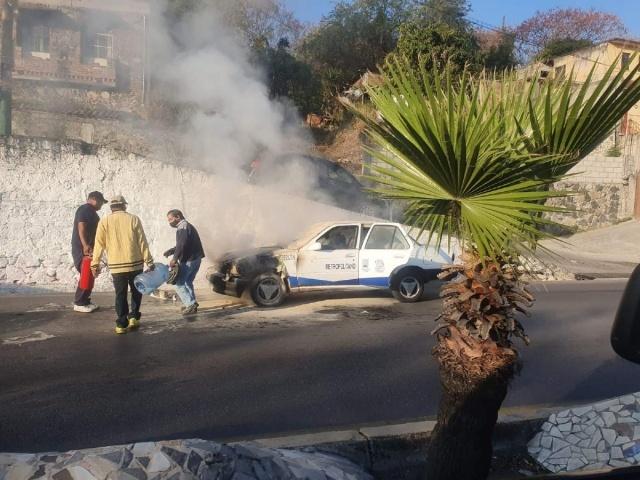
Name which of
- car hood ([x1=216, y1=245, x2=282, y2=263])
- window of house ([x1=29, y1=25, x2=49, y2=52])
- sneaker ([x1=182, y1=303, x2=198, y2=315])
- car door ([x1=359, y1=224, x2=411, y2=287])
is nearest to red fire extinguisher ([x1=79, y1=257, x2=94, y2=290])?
sneaker ([x1=182, y1=303, x2=198, y2=315])

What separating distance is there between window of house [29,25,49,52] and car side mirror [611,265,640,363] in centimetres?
2324

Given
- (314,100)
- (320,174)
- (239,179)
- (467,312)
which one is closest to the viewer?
(467,312)

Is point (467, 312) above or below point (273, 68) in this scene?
below

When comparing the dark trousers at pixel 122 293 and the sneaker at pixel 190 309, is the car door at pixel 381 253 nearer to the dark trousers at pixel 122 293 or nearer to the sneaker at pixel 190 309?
the sneaker at pixel 190 309

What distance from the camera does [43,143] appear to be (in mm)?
11953

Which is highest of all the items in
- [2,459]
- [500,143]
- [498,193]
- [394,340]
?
[500,143]

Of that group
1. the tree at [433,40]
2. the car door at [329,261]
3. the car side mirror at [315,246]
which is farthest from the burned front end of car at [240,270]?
the tree at [433,40]

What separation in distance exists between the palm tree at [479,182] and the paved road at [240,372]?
1.88m

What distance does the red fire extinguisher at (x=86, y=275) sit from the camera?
8.73 metres

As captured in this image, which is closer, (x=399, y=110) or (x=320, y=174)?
(x=399, y=110)

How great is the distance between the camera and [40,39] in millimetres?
22188

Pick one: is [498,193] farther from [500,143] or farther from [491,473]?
[491,473]

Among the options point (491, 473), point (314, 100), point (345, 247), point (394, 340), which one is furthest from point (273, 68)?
point (491, 473)

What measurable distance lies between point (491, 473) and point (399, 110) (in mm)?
2438
